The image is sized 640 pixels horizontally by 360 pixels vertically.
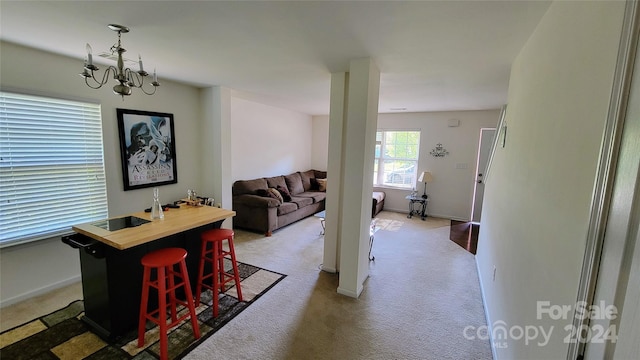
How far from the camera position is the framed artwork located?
3.13 metres

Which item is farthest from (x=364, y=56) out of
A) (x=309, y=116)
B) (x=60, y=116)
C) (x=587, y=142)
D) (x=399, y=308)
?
(x=309, y=116)

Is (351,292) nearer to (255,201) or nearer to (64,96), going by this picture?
(255,201)

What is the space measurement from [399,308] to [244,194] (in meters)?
3.21

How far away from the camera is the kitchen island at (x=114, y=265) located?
6.40ft

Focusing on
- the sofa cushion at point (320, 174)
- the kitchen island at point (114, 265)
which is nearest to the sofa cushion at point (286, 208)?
the sofa cushion at point (320, 174)

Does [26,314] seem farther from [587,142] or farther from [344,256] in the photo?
[587,142]

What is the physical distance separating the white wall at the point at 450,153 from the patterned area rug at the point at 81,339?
193 inches

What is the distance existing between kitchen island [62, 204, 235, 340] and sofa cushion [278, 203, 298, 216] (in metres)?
2.40

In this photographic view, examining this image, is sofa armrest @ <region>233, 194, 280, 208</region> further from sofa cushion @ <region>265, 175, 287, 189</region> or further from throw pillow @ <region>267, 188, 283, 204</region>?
sofa cushion @ <region>265, 175, 287, 189</region>

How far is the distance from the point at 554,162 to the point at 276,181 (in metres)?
4.81

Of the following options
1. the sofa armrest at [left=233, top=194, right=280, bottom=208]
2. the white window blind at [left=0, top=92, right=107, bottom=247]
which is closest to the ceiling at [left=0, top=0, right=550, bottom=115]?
the white window blind at [left=0, top=92, right=107, bottom=247]

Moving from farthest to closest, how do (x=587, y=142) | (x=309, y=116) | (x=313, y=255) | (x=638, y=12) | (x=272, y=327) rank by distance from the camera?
1. (x=309, y=116)
2. (x=313, y=255)
3. (x=272, y=327)
4. (x=587, y=142)
5. (x=638, y=12)

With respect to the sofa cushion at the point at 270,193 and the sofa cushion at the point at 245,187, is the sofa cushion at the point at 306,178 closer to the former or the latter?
the sofa cushion at the point at 270,193

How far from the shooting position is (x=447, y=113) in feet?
18.5
